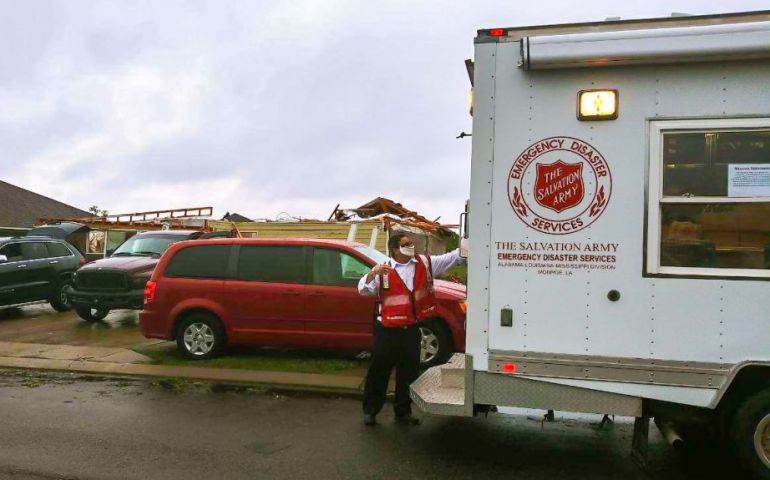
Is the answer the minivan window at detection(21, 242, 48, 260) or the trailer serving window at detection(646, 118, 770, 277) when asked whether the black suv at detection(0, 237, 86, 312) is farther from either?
the trailer serving window at detection(646, 118, 770, 277)

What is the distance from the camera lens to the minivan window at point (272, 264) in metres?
8.10

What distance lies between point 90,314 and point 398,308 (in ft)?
29.5

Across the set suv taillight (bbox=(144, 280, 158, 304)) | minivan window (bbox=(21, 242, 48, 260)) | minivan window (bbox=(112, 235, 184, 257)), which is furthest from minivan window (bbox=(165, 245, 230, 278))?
minivan window (bbox=(21, 242, 48, 260))

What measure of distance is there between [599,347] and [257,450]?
9.28 feet

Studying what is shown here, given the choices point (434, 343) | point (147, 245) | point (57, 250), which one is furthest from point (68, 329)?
point (434, 343)

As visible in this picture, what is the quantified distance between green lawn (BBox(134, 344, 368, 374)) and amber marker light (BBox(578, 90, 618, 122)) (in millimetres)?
4631

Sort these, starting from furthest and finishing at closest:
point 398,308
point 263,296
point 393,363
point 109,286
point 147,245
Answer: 1. point 147,245
2. point 109,286
3. point 263,296
4. point 393,363
5. point 398,308

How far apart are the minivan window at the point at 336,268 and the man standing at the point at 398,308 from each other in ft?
7.71

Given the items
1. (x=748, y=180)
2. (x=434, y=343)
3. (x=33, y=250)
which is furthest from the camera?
(x=33, y=250)

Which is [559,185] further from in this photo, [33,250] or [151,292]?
[33,250]

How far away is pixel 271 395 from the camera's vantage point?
6.80m

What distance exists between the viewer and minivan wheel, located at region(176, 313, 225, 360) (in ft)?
26.7

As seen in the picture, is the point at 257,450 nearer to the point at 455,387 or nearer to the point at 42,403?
the point at 455,387

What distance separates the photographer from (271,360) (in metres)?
8.12
